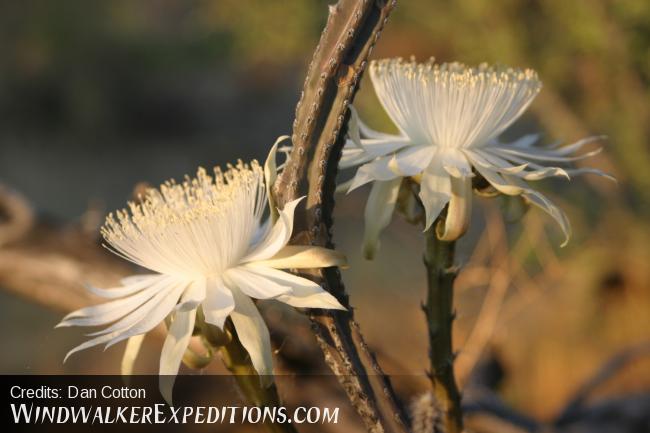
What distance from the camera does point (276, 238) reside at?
43 centimetres

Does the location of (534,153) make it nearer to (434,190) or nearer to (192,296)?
(434,190)

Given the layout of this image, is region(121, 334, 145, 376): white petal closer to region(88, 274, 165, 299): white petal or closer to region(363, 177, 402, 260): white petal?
region(88, 274, 165, 299): white petal

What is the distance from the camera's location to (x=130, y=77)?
4.21 metres

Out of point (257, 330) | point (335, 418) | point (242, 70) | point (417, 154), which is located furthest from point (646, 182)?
point (242, 70)

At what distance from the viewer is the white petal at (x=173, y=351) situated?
41 centimetres

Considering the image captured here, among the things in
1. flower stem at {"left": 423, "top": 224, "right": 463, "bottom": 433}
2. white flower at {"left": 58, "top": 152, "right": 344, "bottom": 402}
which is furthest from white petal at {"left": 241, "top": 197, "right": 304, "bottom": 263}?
flower stem at {"left": 423, "top": 224, "right": 463, "bottom": 433}

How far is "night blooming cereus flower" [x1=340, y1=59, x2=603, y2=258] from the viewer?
1.53ft

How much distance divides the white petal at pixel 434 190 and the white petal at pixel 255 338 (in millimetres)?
107

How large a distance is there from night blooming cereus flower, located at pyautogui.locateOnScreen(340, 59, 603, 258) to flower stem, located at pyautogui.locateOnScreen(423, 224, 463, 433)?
20mm

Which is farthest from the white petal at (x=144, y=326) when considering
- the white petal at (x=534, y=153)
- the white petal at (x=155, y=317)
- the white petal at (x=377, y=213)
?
the white petal at (x=534, y=153)

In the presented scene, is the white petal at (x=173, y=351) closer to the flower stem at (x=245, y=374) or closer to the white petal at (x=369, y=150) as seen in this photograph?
the flower stem at (x=245, y=374)

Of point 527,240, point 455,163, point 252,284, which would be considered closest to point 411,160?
point 455,163

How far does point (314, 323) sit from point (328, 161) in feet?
0.29

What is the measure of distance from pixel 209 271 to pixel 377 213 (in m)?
0.11
